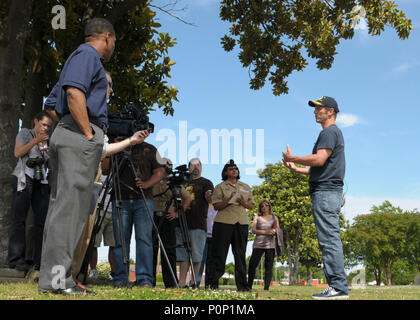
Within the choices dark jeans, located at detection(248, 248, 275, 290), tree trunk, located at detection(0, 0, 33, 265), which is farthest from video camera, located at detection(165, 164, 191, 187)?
dark jeans, located at detection(248, 248, 275, 290)

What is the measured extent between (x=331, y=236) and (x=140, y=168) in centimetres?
295

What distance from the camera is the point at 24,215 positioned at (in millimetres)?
6426

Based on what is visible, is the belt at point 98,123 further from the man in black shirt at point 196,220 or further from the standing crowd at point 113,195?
the man in black shirt at point 196,220

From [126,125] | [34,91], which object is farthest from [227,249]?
[34,91]

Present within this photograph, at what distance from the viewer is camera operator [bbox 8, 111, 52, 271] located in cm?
630

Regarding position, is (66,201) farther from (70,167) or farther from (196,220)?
(196,220)

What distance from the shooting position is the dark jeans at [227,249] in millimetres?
7484

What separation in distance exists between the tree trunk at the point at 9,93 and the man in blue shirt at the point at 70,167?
4.06 m

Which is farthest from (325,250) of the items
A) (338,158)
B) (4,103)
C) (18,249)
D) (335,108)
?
(4,103)

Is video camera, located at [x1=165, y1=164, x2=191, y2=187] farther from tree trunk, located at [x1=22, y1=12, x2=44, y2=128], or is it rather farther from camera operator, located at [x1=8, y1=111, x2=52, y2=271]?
tree trunk, located at [x1=22, y1=12, x2=44, y2=128]

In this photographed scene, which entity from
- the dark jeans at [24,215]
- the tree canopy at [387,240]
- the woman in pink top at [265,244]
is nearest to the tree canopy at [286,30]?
the woman in pink top at [265,244]

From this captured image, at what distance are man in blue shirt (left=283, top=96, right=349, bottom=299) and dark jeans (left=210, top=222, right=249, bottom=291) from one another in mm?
2554
